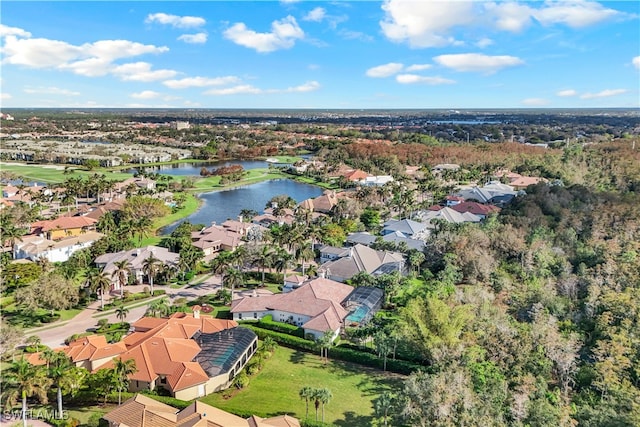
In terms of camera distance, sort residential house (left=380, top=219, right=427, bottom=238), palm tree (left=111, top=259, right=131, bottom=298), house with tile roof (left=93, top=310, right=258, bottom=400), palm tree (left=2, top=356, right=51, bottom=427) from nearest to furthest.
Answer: palm tree (left=2, top=356, right=51, bottom=427), house with tile roof (left=93, top=310, right=258, bottom=400), palm tree (left=111, top=259, right=131, bottom=298), residential house (left=380, top=219, right=427, bottom=238)

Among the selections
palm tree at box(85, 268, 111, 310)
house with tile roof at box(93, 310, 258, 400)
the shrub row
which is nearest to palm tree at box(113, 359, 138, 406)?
house with tile roof at box(93, 310, 258, 400)

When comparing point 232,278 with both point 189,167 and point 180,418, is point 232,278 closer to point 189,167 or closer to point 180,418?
point 180,418

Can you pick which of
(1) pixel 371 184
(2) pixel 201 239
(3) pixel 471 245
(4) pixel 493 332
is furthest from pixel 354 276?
(1) pixel 371 184

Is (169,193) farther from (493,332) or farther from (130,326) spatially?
(493,332)

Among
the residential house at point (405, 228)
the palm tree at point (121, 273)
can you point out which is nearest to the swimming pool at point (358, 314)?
the palm tree at point (121, 273)

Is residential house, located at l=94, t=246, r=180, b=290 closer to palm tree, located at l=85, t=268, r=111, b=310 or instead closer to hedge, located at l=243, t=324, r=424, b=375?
palm tree, located at l=85, t=268, r=111, b=310
